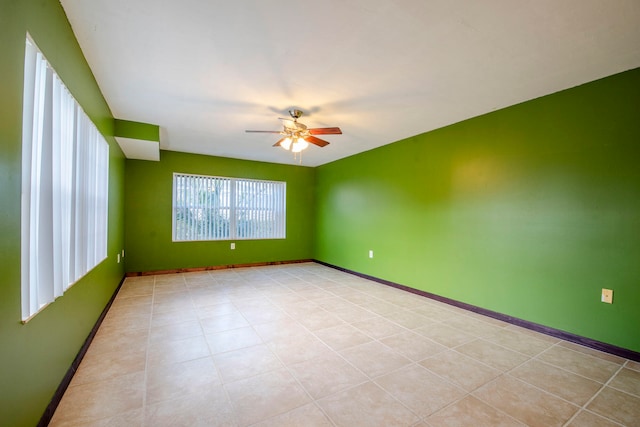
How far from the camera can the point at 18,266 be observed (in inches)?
45.4

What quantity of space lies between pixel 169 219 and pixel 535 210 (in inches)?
220

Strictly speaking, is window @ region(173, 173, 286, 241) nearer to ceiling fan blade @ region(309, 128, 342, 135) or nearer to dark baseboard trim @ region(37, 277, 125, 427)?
dark baseboard trim @ region(37, 277, 125, 427)

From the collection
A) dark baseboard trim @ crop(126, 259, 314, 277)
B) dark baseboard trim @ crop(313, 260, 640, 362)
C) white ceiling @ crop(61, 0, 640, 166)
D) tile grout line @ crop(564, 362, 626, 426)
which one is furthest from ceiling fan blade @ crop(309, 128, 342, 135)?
dark baseboard trim @ crop(126, 259, 314, 277)

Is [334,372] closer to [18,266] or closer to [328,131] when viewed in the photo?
[18,266]

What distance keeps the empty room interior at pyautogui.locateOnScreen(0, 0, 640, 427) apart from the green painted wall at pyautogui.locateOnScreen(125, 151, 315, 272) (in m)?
0.74

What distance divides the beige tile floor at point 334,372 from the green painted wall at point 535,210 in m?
0.38

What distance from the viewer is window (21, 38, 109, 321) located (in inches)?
48.5

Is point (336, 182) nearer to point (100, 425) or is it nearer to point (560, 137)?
point (560, 137)

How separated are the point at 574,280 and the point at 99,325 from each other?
4.57 m

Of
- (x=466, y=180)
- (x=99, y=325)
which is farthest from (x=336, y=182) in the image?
(x=99, y=325)

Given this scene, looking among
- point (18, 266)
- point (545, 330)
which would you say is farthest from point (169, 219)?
point (545, 330)

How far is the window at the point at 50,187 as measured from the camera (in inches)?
48.5

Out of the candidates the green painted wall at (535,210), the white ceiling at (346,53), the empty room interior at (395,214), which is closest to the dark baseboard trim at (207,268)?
the empty room interior at (395,214)

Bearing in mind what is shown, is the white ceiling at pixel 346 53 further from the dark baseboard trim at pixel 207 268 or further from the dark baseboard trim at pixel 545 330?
the dark baseboard trim at pixel 207 268
